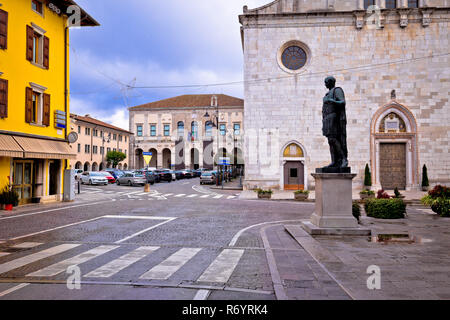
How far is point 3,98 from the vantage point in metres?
14.9

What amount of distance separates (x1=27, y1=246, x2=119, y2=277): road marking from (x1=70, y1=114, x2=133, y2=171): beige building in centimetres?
4488

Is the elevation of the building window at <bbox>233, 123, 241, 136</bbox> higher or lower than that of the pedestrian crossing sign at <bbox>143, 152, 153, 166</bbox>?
higher

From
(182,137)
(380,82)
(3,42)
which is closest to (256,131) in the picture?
(380,82)

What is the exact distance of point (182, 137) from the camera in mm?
69250

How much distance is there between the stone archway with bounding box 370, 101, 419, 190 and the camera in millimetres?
27562

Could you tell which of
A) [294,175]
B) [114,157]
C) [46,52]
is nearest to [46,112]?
[46,52]

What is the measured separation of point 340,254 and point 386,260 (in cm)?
86

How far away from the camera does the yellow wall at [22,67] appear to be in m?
15.4

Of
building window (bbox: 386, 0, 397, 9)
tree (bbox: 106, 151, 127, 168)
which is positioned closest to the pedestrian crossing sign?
building window (bbox: 386, 0, 397, 9)

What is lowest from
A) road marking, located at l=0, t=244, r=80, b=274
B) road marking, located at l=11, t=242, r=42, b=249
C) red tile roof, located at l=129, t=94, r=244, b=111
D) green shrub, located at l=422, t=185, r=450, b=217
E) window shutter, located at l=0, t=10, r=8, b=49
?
road marking, located at l=11, t=242, r=42, b=249

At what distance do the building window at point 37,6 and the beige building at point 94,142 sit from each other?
31911mm

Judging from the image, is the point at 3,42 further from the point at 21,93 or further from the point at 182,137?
the point at 182,137

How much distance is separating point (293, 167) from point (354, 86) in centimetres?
870

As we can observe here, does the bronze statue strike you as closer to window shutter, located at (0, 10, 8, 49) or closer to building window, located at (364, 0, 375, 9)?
window shutter, located at (0, 10, 8, 49)
